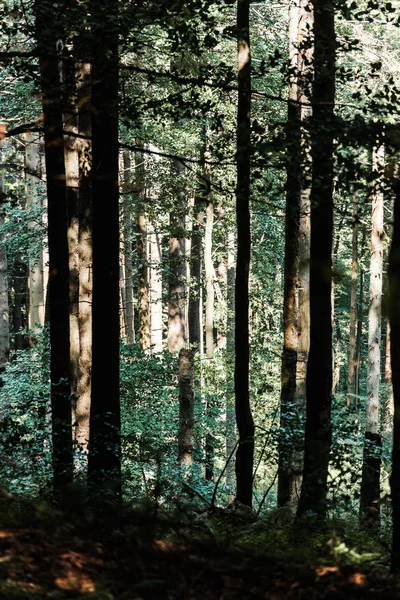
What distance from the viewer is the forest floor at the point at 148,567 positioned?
4.08 meters

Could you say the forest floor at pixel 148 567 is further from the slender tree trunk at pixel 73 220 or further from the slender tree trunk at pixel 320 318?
the slender tree trunk at pixel 73 220

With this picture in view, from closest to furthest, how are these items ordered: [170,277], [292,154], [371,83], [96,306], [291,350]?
[292,154]
[96,306]
[291,350]
[371,83]
[170,277]

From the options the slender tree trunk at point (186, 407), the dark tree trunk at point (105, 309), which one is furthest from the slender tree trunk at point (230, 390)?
the dark tree trunk at point (105, 309)

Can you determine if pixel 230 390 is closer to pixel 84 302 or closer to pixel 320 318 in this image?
pixel 84 302

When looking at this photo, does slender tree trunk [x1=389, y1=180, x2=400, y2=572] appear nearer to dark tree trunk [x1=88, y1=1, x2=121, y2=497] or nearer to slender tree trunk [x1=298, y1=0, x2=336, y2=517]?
slender tree trunk [x1=298, y1=0, x2=336, y2=517]

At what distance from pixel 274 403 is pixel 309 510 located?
22574mm

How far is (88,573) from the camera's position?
14.0ft

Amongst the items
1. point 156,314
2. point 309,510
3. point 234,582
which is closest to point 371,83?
point 156,314

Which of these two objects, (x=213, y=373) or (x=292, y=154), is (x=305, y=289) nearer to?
(x=292, y=154)

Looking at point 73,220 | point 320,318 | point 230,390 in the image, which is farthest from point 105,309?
point 230,390

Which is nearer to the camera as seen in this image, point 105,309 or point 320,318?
point 320,318

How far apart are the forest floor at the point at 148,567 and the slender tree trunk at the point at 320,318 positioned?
219cm

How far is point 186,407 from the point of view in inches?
687

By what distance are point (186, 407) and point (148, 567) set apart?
13.0 m
